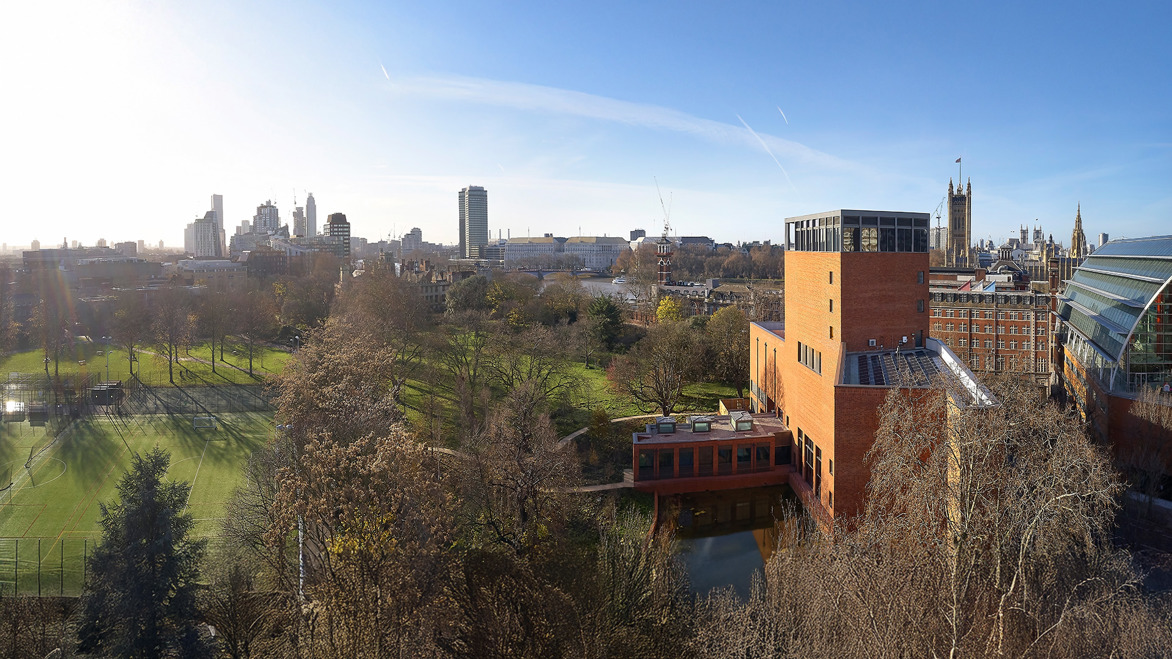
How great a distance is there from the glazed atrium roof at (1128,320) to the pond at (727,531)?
758 inches

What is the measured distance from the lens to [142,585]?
515 inches

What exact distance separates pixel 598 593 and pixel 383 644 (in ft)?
15.1

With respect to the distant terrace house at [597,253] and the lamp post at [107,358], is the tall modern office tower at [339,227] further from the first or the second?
the lamp post at [107,358]

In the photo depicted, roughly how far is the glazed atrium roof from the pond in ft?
63.2

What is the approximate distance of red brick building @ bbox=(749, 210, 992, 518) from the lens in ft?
68.9

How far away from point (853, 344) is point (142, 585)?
2075cm

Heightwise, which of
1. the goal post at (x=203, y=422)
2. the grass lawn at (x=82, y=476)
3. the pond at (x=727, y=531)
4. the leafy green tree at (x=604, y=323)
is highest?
the leafy green tree at (x=604, y=323)

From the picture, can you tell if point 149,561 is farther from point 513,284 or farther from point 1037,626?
point 513,284

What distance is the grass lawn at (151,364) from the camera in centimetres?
4319

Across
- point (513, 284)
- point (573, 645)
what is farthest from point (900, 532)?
point (513, 284)

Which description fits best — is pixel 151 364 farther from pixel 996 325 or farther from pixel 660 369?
pixel 996 325

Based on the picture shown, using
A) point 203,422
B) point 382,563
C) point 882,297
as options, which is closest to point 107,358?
point 203,422

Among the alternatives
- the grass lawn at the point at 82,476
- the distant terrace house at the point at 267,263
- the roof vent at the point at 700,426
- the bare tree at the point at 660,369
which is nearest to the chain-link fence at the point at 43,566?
the grass lawn at the point at 82,476

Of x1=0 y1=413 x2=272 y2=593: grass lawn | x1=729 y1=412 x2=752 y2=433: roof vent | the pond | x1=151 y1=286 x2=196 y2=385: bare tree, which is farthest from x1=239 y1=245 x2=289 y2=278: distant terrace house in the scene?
the pond
